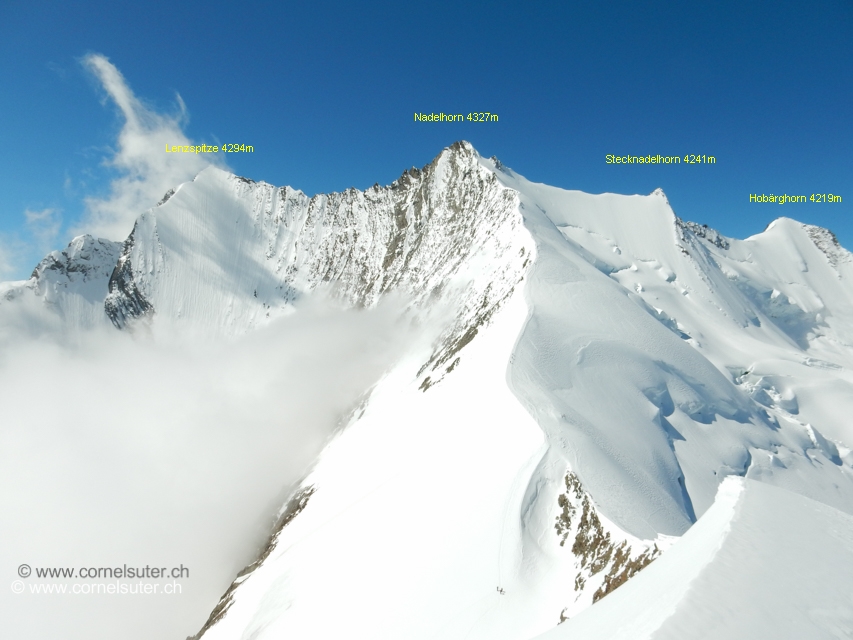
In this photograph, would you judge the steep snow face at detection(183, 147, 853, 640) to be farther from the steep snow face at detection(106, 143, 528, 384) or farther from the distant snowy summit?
the steep snow face at detection(106, 143, 528, 384)

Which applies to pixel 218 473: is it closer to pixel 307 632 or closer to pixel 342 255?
pixel 307 632

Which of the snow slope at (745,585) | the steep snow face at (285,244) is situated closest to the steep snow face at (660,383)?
the snow slope at (745,585)

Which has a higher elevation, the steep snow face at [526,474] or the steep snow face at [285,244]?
the steep snow face at [285,244]

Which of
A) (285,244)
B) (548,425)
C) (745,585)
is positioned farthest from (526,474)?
(285,244)

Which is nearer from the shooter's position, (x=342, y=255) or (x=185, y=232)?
(x=342, y=255)

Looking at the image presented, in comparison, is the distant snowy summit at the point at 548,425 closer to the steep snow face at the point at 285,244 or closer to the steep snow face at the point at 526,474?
the steep snow face at the point at 526,474

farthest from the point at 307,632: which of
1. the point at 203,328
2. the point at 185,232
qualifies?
the point at 185,232
